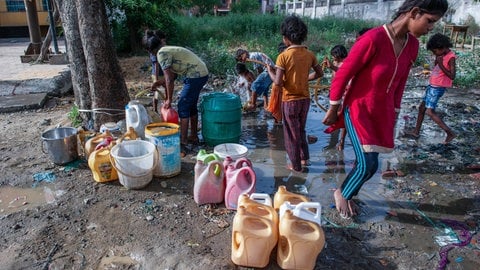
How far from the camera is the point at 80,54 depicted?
5.09m

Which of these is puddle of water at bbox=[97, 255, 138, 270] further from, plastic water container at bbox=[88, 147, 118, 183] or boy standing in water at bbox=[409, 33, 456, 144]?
boy standing in water at bbox=[409, 33, 456, 144]

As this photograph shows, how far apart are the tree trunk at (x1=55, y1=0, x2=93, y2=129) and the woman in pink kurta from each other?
3.69m

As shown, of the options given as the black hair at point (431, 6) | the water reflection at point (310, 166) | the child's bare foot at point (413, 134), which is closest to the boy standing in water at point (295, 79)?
the water reflection at point (310, 166)

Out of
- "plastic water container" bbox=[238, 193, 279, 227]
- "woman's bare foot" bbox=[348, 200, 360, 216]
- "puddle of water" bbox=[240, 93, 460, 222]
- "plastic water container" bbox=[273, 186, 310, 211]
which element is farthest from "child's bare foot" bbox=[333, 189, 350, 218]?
"plastic water container" bbox=[238, 193, 279, 227]

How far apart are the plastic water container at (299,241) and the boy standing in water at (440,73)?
3459 mm

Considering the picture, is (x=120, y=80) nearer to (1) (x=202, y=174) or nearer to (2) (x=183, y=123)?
(2) (x=183, y=123)

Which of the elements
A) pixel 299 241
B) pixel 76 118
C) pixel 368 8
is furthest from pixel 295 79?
pixel 368 8

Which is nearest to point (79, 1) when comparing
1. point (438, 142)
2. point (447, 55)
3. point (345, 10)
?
point (447, 55)

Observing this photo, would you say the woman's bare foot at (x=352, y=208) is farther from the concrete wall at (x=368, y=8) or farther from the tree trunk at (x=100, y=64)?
the concrete wall at (x=368, y=8)

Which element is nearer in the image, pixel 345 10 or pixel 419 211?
pixel 419 211

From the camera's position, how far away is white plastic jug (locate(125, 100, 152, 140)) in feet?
14.3

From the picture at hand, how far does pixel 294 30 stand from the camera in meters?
3.73

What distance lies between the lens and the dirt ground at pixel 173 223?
271 centimetres

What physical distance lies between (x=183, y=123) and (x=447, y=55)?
146 inches
